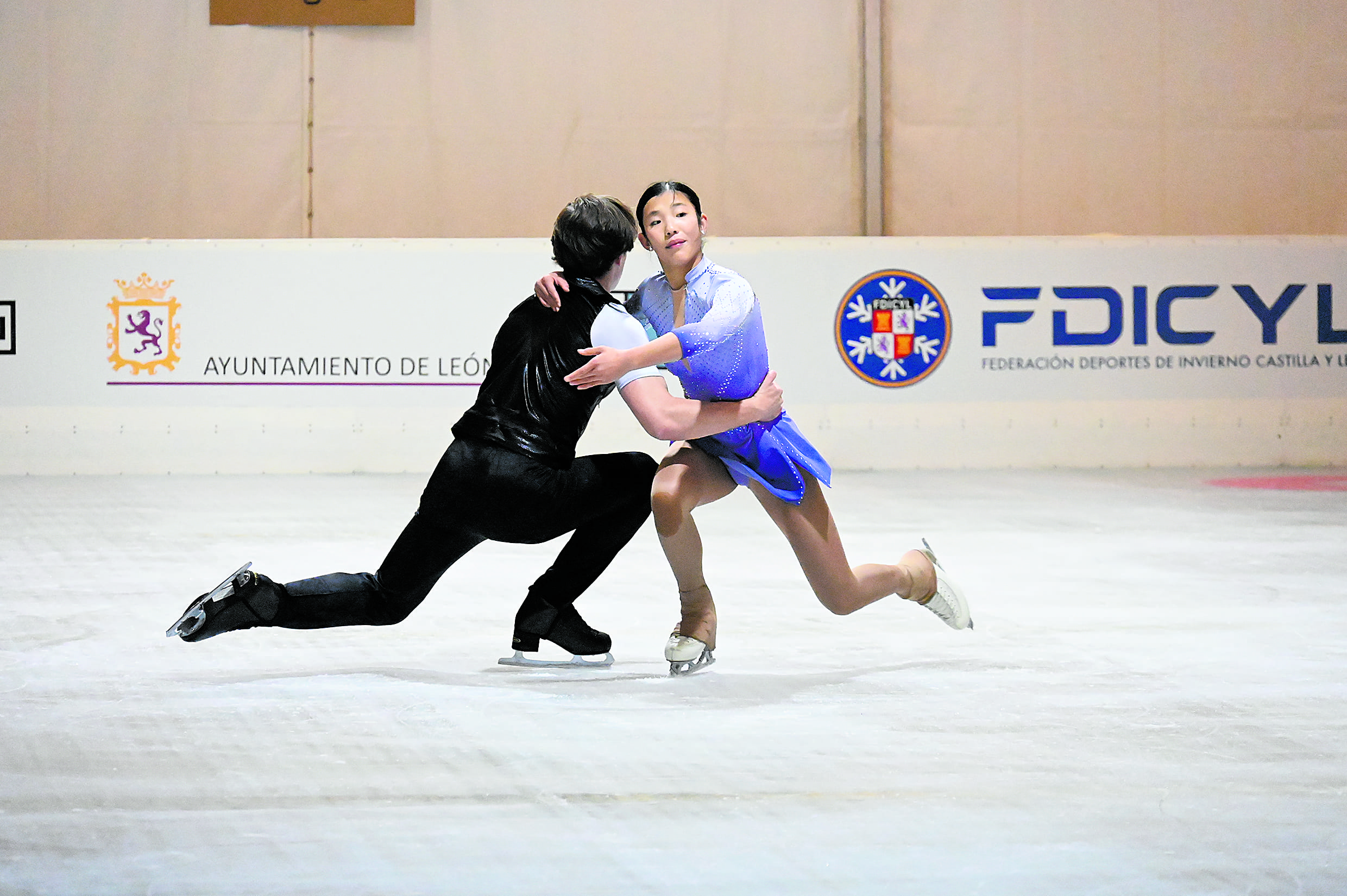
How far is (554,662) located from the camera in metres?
3.64

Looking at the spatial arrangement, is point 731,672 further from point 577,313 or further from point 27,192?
point 27,192

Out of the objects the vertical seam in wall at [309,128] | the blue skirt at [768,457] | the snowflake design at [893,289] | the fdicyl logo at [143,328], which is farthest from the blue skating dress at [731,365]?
the vertical seam in wall at [309,128]

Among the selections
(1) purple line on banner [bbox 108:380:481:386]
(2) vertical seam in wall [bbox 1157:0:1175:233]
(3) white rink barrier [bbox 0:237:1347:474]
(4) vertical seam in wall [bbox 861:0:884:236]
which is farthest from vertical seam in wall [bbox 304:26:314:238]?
(2) vertical seam in wall [bbox 1157:0:1175:233]

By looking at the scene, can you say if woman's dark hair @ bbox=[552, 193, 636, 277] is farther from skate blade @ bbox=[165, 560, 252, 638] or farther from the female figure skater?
skate blade @ bbox=[165, 560, 252, 638]

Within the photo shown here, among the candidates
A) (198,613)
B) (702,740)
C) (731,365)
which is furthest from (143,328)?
(702,740)

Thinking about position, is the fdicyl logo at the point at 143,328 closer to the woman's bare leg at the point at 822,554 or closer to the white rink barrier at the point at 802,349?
the white rink barrier at the point at 802,349

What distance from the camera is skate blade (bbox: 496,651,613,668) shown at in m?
3.61

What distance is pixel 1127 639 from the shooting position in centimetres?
394

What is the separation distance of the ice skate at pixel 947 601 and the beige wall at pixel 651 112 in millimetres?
7126

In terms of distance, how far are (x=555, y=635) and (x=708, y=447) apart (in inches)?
24.1

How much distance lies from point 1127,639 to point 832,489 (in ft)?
13.3

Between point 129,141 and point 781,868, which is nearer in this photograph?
point 781,868

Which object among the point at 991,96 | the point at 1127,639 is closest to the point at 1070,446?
the point at 991,96

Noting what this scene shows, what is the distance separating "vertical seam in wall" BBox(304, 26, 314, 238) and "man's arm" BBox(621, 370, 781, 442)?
8.13 m
